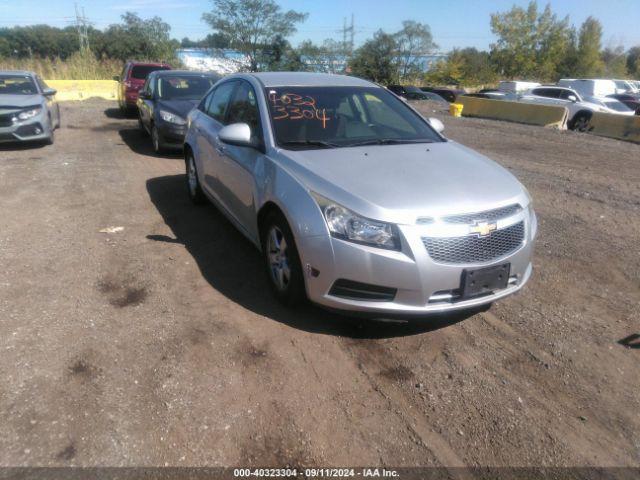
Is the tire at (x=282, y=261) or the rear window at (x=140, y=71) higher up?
the rear window at (x=140, y=71)

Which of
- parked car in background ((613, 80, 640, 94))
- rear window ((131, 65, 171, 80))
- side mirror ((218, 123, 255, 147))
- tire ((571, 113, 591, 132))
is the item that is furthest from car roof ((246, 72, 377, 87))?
parked car in background ((613, 80, 640, 94))

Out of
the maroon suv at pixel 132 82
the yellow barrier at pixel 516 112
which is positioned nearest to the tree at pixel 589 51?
the yellow barrier at pixel 516 112

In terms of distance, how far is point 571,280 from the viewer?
177 inches

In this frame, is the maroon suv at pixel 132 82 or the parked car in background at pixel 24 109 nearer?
the parked car in background at pixel 24 109

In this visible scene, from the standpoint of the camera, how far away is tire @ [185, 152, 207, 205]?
626cm

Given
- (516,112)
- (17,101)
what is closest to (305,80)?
(17,101)

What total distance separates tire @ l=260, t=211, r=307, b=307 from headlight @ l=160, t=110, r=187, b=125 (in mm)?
5981

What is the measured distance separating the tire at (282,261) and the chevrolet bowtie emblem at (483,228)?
116 cm

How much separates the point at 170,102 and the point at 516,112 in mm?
12559

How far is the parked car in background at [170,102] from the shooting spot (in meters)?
9.29

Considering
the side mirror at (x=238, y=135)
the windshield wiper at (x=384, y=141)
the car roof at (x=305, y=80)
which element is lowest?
the windshield wiper at (x=384, y=141)

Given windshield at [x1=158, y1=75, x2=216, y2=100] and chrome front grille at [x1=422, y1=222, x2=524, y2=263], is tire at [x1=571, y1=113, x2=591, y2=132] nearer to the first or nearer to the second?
windshield at [x1=158, y1=75, x2=216, y2=100]

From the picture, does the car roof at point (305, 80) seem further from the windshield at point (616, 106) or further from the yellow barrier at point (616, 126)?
the windshield at point (616, 106)

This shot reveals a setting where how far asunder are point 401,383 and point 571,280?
2316mm
